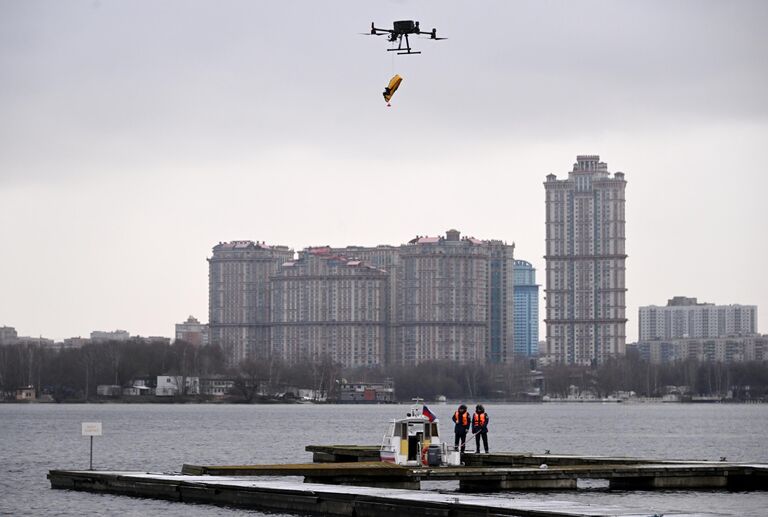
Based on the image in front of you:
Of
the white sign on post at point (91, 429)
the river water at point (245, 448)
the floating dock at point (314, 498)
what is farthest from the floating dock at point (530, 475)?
the white sign on post at point (91, 429)

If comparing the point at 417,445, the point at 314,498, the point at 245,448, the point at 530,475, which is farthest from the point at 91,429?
the point at 245,448

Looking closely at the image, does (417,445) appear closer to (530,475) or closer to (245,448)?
(530,475)

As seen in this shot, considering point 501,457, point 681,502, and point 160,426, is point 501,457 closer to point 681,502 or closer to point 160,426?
point 681,502

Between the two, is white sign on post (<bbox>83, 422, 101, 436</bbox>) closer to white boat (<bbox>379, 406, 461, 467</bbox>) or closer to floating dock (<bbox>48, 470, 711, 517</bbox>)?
floating dock (<bbox>48, 470, 711, 517</bbox>)

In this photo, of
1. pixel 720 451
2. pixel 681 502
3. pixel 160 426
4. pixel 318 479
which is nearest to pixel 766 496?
pixel 681 502

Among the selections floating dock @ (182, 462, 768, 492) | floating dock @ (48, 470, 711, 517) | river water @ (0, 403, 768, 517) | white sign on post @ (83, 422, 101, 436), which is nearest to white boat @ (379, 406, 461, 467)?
floating dock @ (182, 462, 768, 492)

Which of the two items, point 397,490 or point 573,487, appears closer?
point 397,490
